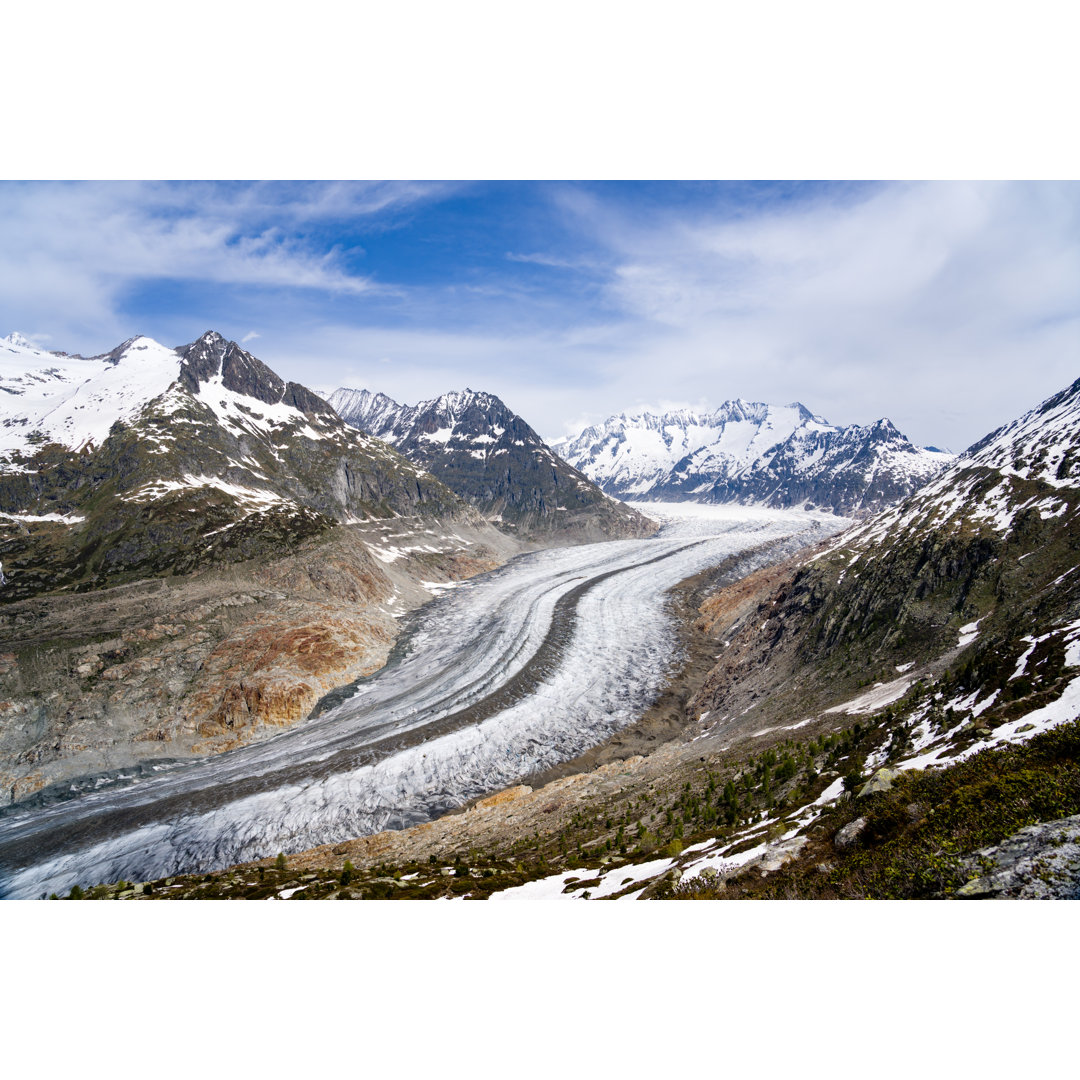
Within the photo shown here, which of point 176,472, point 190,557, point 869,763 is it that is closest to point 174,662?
point 190,557

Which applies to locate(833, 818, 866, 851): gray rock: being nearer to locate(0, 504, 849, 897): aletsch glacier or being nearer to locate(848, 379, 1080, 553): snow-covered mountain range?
locate(0, 504, 849, 897): aletsch glacier

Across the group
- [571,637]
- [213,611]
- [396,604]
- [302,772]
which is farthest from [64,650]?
[571,637]

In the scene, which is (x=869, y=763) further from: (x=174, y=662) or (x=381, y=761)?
(x=174, y=662)

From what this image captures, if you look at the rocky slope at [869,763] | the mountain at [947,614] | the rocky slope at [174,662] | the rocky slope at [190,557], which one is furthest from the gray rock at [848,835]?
the rocky slope at [190,557]

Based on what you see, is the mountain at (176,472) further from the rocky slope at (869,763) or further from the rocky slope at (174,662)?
the rocky slope at (869,763)

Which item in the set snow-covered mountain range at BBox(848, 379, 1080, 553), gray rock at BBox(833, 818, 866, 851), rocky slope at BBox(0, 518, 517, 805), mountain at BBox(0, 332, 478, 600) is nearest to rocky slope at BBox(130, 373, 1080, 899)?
gray rock at BBox(833, 818, 866, 851)

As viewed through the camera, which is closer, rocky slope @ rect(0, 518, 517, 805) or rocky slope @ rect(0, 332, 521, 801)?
rocky slope @ rect(0, 518, 517, 805)
